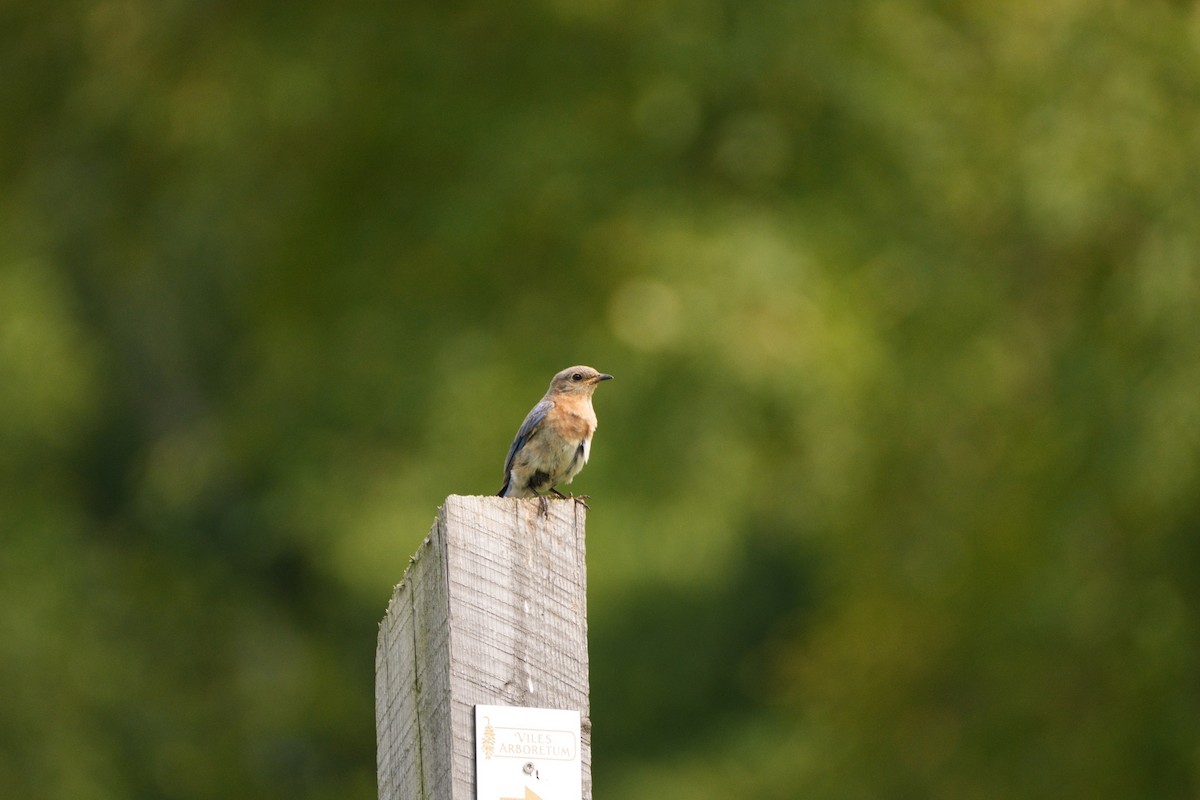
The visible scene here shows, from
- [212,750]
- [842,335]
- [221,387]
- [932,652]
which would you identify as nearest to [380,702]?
[842,335]

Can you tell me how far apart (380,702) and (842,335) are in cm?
680

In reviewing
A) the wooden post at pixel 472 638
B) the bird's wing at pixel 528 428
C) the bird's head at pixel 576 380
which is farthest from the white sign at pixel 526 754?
the bird's head at pixel 576 380

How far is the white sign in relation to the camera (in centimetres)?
306

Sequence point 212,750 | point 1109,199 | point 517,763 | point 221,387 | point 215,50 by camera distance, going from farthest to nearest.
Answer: point 221,387 < point 212,750 < point 215,50 < point 1109,199 < point 517,763

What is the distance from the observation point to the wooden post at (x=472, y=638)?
3.09 m

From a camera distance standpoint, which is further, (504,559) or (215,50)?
(215,50)

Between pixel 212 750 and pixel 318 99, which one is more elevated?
pixel 318 99

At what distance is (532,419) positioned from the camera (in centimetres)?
631

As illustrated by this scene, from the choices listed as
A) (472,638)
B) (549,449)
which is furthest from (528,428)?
(472,638)

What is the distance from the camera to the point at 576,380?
21.9ft

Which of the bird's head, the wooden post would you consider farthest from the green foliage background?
the wooden post

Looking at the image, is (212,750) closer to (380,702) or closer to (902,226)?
(902,226)

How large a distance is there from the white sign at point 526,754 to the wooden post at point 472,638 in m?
0.02

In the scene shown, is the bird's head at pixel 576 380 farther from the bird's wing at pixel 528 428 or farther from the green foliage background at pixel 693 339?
the green foliage background at pixel 693 339
